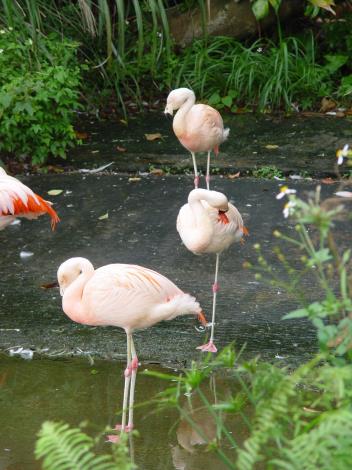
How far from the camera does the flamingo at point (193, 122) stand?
647 centimetres

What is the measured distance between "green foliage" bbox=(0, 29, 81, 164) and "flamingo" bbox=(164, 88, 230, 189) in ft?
3.16

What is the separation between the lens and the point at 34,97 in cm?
689

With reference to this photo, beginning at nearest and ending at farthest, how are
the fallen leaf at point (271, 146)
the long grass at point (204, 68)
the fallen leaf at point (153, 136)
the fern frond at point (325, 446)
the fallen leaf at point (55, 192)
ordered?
the fern frond at point (325, 446)
the fallen leaf at point (55, 192)
the fallen leaf at point (271, 146)
the fallen leaf at point (153, 136)
the long grass at point (204, 68)

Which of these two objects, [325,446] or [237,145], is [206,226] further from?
[237,145]

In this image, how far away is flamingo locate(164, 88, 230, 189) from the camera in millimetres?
6473

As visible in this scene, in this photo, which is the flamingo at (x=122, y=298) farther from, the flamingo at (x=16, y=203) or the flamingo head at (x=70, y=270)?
the flamingo at (x=16, y=203)

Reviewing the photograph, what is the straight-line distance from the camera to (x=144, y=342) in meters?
4.81

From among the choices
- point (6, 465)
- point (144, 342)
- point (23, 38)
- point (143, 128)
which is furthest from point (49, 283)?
point (143, 128)

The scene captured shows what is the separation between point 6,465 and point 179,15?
6.21 metres

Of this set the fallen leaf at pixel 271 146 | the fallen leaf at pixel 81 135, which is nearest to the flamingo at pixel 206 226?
the fallen leaf at pixel 271 146

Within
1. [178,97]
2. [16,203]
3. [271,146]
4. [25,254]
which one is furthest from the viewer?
[271,146]

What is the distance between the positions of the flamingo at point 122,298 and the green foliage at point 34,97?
292 cm

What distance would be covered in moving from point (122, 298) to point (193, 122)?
8.97 ft

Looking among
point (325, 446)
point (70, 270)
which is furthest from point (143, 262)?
point (325, 446)
